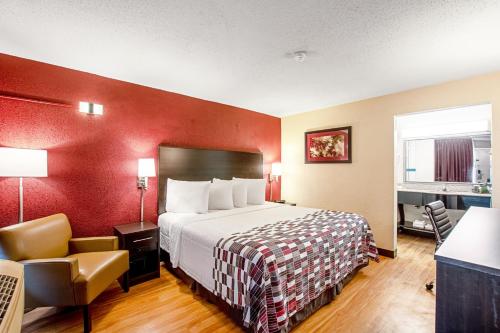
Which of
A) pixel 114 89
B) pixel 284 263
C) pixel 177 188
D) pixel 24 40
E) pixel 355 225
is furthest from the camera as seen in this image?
pixel 177 188

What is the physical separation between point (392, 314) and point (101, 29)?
3.58 m

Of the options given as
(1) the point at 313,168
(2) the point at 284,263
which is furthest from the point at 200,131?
(2) the point at 284,263

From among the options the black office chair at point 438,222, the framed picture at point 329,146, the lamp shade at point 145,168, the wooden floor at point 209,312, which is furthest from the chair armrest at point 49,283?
the framed picture at point 329,146

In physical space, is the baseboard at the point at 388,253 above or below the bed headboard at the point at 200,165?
below

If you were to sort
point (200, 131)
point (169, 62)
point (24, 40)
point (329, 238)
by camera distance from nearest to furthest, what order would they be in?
point (24, 40)
point (329, 238)
point (169, 62)
point (200, 131)

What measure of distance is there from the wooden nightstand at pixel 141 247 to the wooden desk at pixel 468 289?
2.66 m

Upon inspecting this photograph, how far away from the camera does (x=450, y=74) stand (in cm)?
287

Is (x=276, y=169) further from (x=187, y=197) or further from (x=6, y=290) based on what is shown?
(x=6, y=290)

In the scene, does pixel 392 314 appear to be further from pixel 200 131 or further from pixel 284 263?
pixel 200 131

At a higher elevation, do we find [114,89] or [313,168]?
[114,89]

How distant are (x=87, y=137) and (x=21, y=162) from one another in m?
0.79

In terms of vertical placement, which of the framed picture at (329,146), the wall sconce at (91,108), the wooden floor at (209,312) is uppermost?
the wall sconce at (91,108)

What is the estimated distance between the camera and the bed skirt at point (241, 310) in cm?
195

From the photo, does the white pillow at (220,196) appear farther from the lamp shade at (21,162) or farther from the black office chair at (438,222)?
the black office chair at (438,222)
